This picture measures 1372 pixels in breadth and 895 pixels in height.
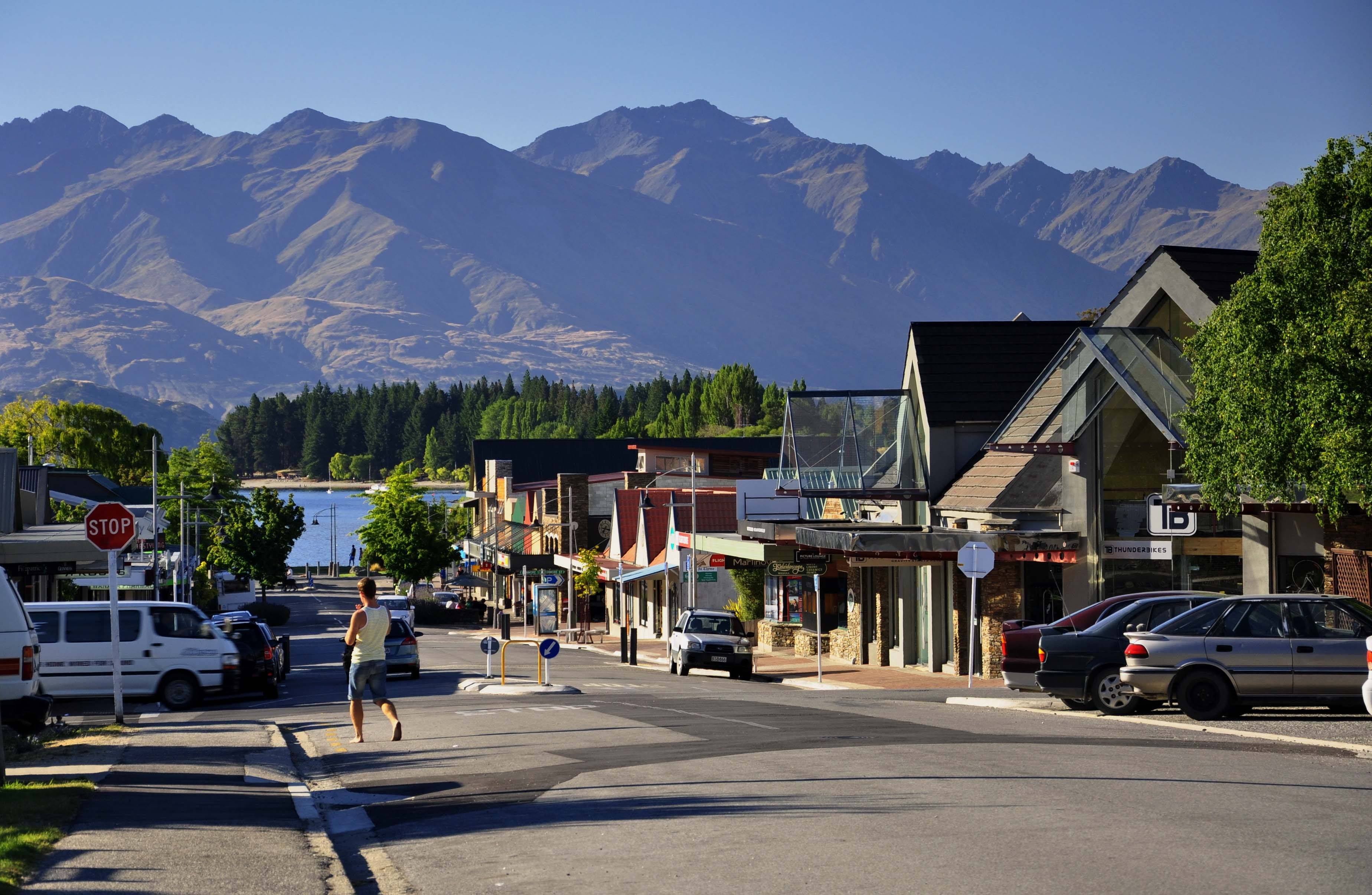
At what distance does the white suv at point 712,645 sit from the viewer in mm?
37219

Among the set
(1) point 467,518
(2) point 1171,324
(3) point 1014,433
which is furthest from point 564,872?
(1) point 467,518

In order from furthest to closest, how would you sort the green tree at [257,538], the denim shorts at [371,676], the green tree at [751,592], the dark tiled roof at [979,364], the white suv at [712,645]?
1. the green tree at [257,538]
2. the green tree at [751,592]
3. the dark tiled roof at [979,364]
4. the white suv at [712,645]
5. the denim shorts at [371,676]

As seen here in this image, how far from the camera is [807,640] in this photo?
44.2 m

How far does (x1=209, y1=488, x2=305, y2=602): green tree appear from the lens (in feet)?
312

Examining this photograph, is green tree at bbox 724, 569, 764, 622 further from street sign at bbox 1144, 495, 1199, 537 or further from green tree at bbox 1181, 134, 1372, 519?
green tree at bbox 1181, 134, 1372, 519

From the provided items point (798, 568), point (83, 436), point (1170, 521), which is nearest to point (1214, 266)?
point (1170, 521)

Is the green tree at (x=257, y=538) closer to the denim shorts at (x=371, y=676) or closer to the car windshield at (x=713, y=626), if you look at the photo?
the car windshield at (x=713, y=626)

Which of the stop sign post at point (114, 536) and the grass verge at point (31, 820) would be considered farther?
the stop sign post at point (114, 536)

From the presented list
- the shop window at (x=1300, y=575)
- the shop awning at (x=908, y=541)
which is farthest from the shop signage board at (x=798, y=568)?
the shop window at (x=1300, y=575)

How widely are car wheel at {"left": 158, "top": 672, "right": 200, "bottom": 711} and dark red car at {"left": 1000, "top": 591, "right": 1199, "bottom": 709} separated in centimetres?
1380

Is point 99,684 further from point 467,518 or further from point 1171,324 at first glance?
point 467,518

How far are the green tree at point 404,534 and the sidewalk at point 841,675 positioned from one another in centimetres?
4446

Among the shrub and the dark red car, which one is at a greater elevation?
the dark red car

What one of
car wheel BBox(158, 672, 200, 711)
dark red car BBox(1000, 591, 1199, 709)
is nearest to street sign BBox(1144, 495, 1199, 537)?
dark red car BBox(1000, 591, 1199, 709)
